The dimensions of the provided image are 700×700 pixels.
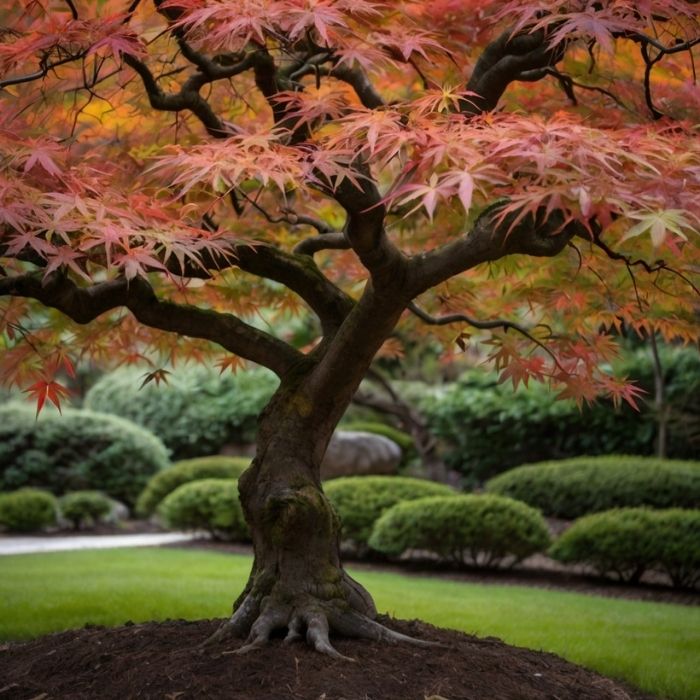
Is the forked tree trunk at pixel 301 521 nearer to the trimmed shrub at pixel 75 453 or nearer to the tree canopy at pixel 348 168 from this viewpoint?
the tree canopy at pixel 348 168

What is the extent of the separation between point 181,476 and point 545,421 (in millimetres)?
5457

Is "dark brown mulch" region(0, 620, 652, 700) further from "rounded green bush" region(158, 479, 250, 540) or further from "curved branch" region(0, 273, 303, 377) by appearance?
"rounded green bush" region(158, 479, 250, 540)

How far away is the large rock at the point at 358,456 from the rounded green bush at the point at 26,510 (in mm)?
4027

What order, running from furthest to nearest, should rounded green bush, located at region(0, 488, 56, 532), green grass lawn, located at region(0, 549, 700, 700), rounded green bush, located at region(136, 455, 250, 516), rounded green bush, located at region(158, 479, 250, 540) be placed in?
rounded green bush, located at region(136, 455, 250, 516)
rounded green bush, located at region(0, 488, 56, 532)
rounded green bush, located at region(158, 479, 250, 540)
green grass lawn, located at region(0, 549, 700, 700)

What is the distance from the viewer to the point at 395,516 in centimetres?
1005

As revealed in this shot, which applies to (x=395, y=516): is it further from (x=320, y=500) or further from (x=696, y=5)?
(x=696, y=5)

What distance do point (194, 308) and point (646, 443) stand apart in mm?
10236

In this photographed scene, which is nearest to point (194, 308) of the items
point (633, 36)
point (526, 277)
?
point (526, 277)

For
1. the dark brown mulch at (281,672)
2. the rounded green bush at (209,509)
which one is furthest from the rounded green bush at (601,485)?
the dark brown mulch at (281,672)

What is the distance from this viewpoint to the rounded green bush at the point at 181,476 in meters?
13.8

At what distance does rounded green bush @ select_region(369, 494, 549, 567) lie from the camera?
959 cm

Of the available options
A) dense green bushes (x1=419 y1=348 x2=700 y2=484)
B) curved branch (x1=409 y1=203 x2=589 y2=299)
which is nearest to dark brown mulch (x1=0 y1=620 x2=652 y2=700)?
curved branch (x1=409 y1=203 x2=589 y2=299)

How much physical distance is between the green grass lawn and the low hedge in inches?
27.5

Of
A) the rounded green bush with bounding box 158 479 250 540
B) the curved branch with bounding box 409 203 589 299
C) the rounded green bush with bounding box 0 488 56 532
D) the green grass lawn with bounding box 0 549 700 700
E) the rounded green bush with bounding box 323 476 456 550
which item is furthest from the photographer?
the rounded green bush with bounding box 0 488 56 532
